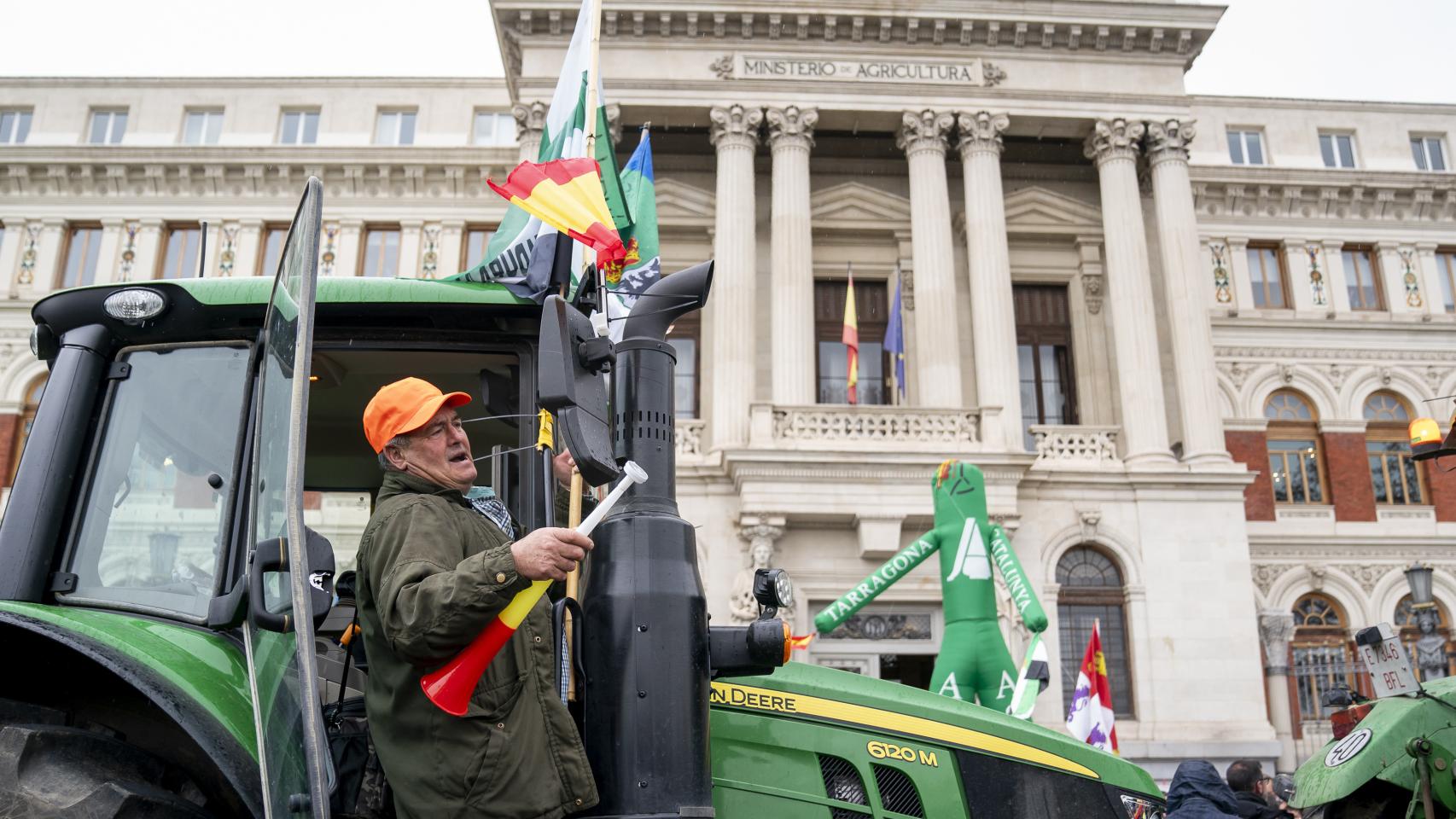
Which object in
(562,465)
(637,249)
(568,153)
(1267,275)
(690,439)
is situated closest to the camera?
(562,465)

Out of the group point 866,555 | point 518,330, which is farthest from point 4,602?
point 866,555

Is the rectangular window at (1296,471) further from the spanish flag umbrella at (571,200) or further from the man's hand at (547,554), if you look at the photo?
the man's hand at (547,554)

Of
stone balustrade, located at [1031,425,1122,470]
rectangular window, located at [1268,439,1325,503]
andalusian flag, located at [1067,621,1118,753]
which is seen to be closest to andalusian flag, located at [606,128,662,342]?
andalusian flag, located at [1067,621,1118,753]

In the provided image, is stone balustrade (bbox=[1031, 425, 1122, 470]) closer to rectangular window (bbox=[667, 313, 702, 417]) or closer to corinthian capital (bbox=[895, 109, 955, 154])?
corinthian capital (bbox=[895, 109, 955, 154])

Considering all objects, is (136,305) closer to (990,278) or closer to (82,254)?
(990,278)

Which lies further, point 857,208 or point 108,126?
point 108,126

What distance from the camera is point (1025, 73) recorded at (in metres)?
22.2

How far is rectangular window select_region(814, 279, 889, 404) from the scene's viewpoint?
2297cm

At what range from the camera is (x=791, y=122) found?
843 inches

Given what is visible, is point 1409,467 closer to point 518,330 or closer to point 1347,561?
point 1347,561

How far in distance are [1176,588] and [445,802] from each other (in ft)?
62.4

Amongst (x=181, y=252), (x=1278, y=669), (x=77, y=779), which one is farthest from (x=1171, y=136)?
(x=77, y=779)

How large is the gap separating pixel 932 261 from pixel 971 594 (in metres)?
12.5

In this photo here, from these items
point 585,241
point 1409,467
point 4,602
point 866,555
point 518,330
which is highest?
→ point 1409,467
